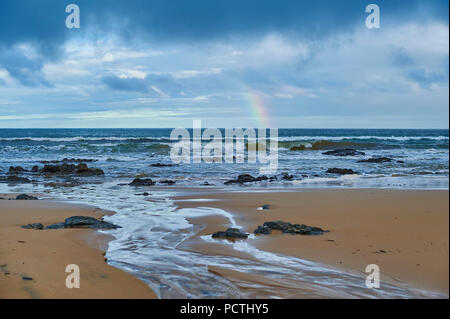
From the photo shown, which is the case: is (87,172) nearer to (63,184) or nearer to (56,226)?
(63,184)

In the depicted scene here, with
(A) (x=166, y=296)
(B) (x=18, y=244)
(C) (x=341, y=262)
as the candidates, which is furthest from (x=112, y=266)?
(C) (x=341, y=262)

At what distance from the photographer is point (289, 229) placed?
21.2 feet

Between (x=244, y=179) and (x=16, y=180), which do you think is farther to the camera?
(x=16, y=180)

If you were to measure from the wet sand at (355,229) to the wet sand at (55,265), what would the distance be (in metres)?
1.15

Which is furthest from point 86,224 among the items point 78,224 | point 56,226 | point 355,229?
point 355,229

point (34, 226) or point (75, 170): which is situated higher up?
point (75, 170)

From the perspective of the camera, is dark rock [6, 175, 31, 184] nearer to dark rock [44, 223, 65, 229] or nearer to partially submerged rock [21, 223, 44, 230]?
partially submerged rock [21, 223, 44, 230]

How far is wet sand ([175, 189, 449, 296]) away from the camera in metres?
2.17

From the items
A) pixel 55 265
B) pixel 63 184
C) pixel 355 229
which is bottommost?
pixel 63 184

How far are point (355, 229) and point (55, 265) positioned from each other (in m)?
3.92

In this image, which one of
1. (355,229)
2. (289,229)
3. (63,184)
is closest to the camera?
(355,229)

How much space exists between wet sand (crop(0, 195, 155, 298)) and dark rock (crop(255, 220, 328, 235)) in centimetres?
241

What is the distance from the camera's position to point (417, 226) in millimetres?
2344

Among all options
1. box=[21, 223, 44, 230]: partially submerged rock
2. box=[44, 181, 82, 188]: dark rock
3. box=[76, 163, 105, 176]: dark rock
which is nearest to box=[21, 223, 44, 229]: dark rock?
box=[21, 223, 44, 230]: partially submerged rock
